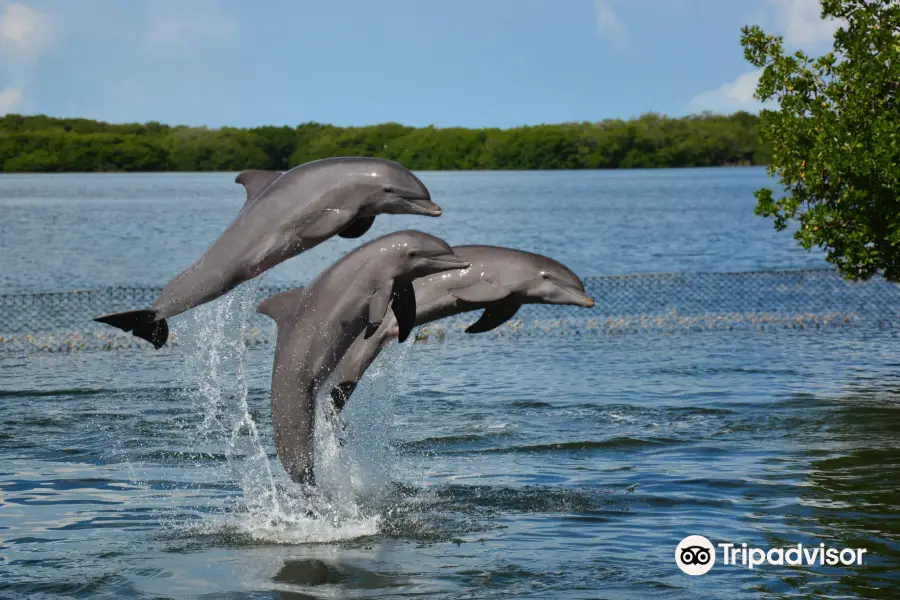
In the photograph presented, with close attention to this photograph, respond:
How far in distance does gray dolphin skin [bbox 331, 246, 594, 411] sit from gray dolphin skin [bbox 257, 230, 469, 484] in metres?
0.53

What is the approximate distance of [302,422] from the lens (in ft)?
42.1

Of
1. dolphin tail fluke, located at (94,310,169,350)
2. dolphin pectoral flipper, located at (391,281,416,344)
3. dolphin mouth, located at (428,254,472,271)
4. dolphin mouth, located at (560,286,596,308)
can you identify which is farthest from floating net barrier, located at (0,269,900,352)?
dolphin mouth, located at (428,254,472,271)

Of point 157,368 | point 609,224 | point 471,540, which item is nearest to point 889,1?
point 471,540

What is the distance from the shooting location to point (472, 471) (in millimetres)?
16688

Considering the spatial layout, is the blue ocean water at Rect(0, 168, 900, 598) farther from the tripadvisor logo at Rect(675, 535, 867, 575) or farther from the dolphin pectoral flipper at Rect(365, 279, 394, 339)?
the dolphin pectoral flipper at Rect(365, 279, 394, 339)

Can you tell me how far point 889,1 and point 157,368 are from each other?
15581 millimetres

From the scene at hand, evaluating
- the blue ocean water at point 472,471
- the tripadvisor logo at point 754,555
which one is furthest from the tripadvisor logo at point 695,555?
the blue ocean water at point 472,471

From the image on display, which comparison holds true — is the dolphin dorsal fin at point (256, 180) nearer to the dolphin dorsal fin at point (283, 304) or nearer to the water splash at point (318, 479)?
the dolphin dorsal fin at point (283, 304)

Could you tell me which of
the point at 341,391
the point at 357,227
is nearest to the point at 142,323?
the point at 357,227

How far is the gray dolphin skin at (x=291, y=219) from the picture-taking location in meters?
11.1

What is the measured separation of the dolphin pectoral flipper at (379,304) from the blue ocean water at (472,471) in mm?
2385

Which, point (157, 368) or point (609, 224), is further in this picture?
point (609, 224)

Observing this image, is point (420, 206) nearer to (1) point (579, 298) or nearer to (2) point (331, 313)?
(2) point (331, 313)

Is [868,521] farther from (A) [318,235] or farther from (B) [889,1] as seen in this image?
(B) [889,1]
